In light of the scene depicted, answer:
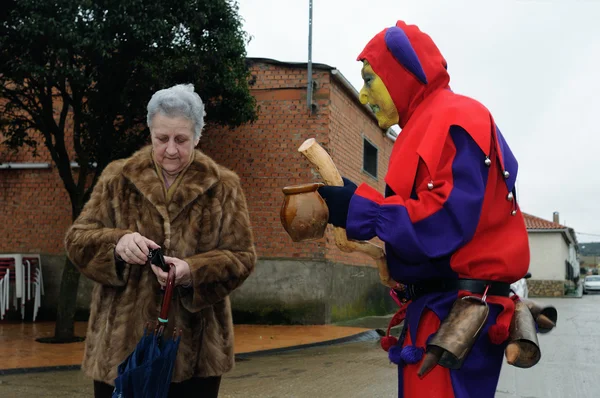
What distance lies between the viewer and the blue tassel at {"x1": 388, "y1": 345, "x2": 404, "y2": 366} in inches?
75.8

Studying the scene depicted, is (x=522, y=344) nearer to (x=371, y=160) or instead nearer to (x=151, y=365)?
(x=151, y=365)

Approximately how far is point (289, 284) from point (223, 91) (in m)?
4.31

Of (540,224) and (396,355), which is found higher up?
(540,224)

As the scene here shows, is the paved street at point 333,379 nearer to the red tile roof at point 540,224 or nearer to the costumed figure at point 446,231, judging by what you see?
the costumed figure at point 446,231

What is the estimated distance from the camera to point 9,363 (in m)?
8.30

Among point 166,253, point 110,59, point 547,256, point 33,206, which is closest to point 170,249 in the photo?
point 166,253

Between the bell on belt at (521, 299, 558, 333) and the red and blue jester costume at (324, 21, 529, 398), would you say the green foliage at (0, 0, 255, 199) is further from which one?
the bell on belt at (521, 299, 558, 333)

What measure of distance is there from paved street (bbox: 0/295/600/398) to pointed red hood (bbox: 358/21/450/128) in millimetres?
4803

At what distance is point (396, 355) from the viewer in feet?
6.47

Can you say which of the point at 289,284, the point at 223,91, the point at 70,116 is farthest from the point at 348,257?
the point at 70,116

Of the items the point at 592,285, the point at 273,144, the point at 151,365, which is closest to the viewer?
the point at 151,365

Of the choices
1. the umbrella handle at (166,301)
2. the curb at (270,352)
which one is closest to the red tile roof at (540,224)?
the curb at (270,352)

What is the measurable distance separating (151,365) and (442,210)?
1222 millimetres

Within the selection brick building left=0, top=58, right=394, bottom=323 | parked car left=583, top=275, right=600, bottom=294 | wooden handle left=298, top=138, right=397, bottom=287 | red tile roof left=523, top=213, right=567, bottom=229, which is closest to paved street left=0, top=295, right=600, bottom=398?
brick building left=0, top=58, right=394, bottom=323
